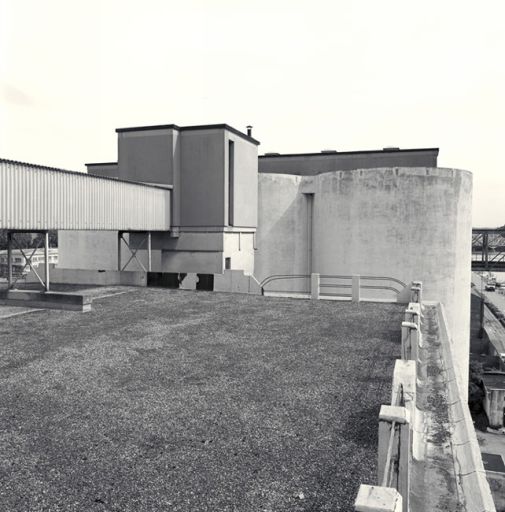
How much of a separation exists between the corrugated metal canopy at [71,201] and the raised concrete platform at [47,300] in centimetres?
298

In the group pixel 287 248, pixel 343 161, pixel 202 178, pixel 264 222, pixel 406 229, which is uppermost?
pixel 343 161

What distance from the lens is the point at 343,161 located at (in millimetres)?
35844

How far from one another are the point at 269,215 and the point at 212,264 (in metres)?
7.35

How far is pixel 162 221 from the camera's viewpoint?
1045 inches

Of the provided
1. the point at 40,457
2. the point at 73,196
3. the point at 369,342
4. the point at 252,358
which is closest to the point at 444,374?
the point at 369,342

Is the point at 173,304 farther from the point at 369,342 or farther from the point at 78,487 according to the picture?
the point at 78,487

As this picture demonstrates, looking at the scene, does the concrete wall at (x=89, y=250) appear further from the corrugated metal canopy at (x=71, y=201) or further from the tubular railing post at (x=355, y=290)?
the tubular railing post at (x=355, y=290)

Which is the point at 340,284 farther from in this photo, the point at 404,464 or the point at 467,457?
the point at 404,464

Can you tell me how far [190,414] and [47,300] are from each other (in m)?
13.3

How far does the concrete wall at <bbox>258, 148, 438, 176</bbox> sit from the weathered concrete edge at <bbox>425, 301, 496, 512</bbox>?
27.6m

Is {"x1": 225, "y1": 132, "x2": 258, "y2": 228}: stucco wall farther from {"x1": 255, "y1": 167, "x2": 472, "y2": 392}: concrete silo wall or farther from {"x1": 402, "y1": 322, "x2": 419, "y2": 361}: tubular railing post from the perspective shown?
{"x1": 402, "y1": 322, "x2": 419, "y2": 361}: tubular railing post

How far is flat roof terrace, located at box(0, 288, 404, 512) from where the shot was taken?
5945 mm

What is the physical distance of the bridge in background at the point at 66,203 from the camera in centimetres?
1647

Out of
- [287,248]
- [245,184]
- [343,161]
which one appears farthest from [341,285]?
[343,161]
